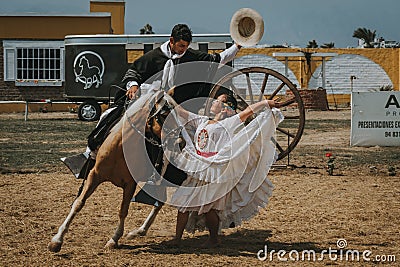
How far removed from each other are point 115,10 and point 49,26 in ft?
19.4

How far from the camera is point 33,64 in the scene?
1305 inches

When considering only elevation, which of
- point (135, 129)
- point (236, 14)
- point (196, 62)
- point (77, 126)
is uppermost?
point (236, 14)

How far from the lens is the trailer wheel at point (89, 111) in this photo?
1008 inches

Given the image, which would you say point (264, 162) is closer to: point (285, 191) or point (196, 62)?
point (196, 62)

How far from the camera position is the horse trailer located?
25.3 m

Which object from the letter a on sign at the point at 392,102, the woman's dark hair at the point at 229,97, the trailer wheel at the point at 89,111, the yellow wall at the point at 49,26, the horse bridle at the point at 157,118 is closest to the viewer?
the horse bridle at the point at 157,118

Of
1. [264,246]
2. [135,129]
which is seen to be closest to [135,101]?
[135,129]

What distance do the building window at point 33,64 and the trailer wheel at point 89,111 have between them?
769 cm

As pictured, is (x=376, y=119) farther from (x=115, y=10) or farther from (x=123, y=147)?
(x=115, y=10)

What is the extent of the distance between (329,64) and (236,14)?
28530mm

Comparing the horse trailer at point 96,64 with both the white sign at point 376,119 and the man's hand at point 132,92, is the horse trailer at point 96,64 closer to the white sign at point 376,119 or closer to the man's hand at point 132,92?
the white sign at point 376,119

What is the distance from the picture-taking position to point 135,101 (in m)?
6.80

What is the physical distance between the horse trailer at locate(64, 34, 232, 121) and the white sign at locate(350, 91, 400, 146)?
10.4 meters

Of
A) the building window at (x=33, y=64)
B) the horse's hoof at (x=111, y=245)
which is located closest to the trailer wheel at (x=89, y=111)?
the building window at (x=33, y=64)
